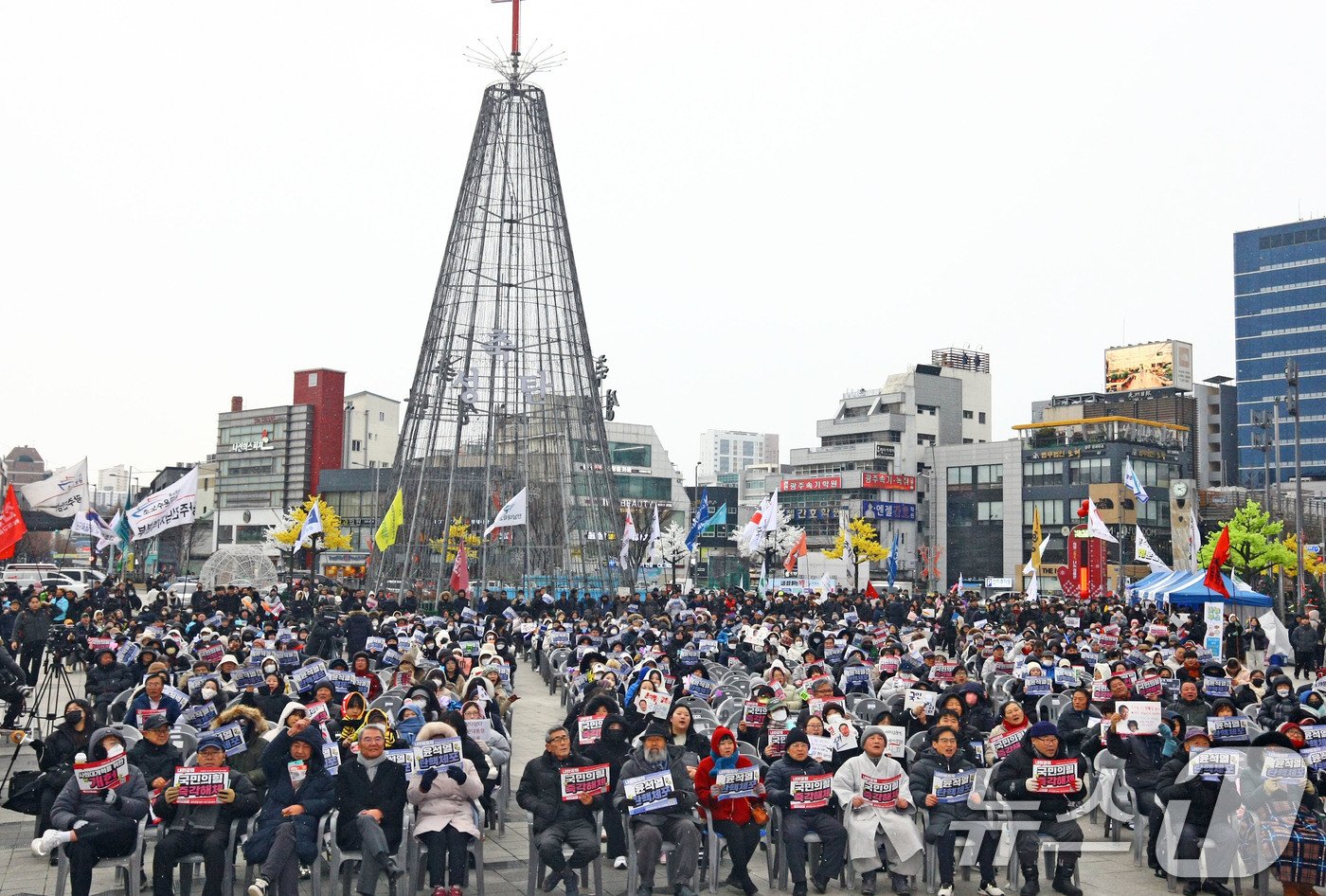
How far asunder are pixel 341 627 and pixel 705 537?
9301 cm

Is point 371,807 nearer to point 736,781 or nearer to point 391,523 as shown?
point 736,781

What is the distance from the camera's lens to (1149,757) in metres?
12.4

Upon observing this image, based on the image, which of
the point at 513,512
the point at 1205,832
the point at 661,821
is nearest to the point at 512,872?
the point at 661,821

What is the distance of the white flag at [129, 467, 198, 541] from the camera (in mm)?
32844

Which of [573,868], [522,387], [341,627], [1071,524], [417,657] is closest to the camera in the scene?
[573,868]

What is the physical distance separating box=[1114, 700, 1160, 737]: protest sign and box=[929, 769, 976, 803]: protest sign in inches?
97.4

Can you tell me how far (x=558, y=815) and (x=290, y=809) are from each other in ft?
6.86

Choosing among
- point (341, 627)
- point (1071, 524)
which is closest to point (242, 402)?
point (1071, 524)

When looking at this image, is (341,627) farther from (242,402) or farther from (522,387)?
(242,402)

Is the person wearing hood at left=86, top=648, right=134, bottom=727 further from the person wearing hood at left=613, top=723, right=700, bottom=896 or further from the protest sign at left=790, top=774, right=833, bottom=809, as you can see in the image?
the protest sign at left=790, top=774, right=833, bottom=809

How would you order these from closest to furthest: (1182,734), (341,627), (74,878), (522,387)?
(74,878) → (1182,734) → (341,627) → (522,387)

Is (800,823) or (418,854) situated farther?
(800,823)

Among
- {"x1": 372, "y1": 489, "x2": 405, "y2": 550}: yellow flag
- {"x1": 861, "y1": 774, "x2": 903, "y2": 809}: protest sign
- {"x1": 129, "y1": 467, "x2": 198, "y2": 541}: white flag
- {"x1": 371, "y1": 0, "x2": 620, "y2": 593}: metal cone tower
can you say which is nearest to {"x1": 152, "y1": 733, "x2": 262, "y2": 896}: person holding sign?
{"x1": 861, "y1": 774, "x2": 903, "y2": 809}: protest sign

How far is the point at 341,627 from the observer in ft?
87.9
